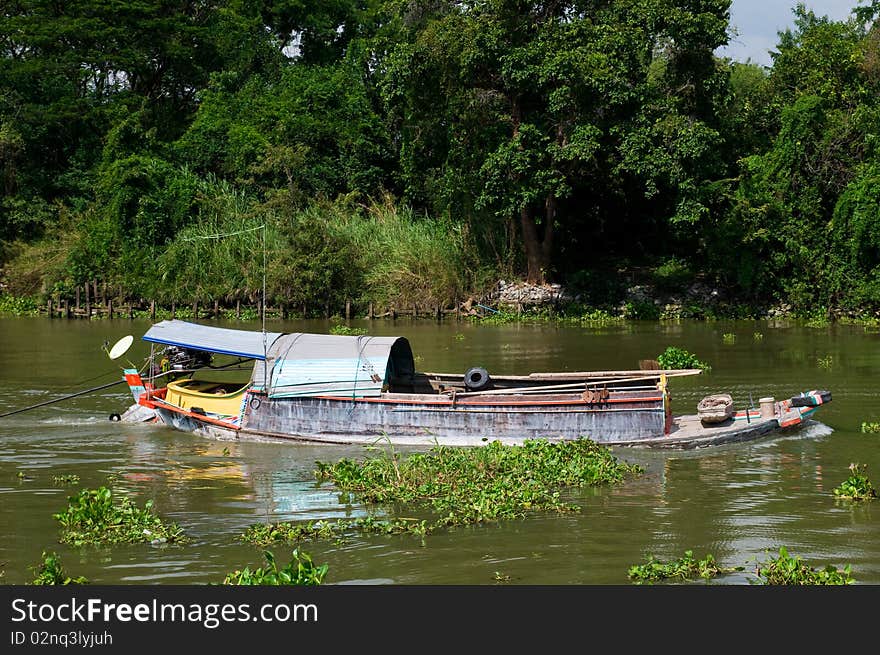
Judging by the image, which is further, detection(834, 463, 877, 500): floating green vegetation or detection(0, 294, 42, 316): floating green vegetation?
detection(0, 294, 42, 316): floating green vegetation

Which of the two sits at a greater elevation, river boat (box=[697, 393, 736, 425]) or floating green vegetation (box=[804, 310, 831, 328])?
A: floating green vegetation (box=[804, 310, 831, 328])

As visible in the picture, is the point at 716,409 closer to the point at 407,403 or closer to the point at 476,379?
the point at 476,379

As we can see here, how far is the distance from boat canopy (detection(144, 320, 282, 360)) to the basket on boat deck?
6390mm

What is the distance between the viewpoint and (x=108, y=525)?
10453mm

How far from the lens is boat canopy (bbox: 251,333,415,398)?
1517 centimetres

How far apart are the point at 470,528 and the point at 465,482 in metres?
1.51

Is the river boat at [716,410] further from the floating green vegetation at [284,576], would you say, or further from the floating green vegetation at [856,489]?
the floating green vegetation at [284,576]

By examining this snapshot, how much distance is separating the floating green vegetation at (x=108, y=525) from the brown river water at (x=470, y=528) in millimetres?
175

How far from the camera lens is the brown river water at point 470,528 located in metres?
9.53

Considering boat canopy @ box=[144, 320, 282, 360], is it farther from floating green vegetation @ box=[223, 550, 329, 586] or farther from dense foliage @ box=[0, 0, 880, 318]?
dense foliage @ box=[0, 0, 880, 318]

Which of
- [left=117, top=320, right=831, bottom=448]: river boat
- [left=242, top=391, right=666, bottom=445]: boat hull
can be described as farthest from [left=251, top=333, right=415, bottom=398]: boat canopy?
[left=242, top=391, right=666, bottom=445]: boat hull

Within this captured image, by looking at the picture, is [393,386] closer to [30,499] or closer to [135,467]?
[135,467]

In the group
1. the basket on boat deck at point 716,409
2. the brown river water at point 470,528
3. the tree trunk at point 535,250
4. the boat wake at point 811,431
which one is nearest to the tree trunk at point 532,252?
the tree trunk at point 535,250

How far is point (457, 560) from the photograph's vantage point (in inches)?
380
